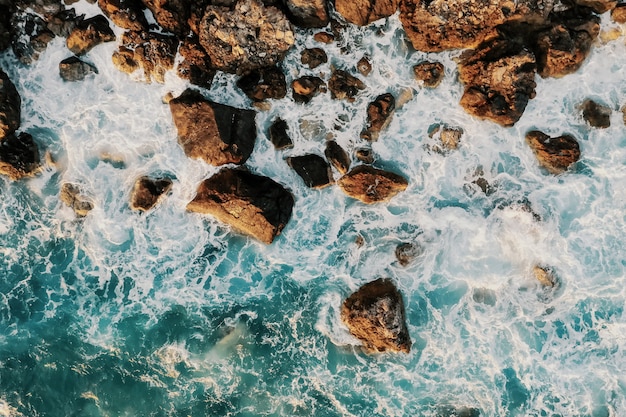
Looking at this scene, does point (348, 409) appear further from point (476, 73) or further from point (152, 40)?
point (152, 40)

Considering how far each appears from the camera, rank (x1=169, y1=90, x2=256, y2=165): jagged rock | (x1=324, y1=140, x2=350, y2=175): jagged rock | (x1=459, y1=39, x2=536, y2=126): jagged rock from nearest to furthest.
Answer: (x1=459, y1=39, x2=536, y2=126): jagged rock < (x1=169, y1=90, x2=256, y2=165): jagged rock < (x1=324, y1=140, x2=350, y2=175): jagged rock

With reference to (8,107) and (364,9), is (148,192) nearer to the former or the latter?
(8,107)

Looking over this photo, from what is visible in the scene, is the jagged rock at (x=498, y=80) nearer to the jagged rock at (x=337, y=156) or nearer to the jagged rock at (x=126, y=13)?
the jagged rock at (x=337, y=156)

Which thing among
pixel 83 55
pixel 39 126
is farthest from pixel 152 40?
pixel 39 126

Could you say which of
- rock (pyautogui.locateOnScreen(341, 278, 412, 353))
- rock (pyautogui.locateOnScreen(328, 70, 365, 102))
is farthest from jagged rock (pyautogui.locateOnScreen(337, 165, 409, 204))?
rock (pyautogui.locateOnScreen(341, 278, 412, 353))

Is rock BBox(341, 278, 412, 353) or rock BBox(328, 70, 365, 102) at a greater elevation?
rock BBox(328, 70, 365, 102)

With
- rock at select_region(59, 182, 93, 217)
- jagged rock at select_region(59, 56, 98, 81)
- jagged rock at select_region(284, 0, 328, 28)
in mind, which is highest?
jagged rock at select_region(284, 0, 328, 28)

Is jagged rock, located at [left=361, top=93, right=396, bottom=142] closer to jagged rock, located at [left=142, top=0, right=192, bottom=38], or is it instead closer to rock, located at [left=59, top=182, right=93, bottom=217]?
jagged rock, located at [left=142, top=0, right=192, bottom=38]
